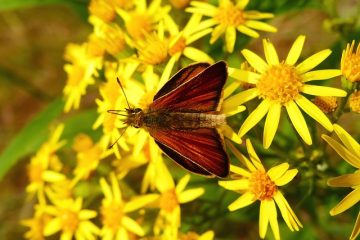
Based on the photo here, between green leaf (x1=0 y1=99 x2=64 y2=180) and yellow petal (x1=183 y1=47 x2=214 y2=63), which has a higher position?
green leaf (x1=0 y1=99 x2=64 y2=180)

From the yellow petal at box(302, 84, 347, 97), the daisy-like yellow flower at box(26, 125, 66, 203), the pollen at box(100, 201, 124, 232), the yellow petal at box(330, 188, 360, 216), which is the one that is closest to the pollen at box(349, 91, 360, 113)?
the yellow petal at box(302, 84, 347, 97)

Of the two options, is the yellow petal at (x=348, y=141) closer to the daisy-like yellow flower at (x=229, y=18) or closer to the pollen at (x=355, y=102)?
the pollen at (x=355, y=102)

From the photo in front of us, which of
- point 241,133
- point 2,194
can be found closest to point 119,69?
point 241,133

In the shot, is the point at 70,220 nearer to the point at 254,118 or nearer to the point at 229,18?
the point at 254,118

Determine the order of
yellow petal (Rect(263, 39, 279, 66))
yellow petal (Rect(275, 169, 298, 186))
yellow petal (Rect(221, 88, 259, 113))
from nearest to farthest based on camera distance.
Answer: yellow petal (Rect(275, 169, 298, 186))
yellow petal (Rect(221, 88, 259, 113))
yellow petal (Rect(263, 39, 279, 66))

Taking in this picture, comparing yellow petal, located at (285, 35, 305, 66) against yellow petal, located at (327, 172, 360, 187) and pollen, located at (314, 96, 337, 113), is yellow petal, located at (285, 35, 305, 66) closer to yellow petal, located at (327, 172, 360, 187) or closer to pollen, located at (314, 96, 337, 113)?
pollen, located at (314, 96, 337, 113)

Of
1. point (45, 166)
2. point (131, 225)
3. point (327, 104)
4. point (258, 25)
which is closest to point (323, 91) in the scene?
point (327, 104)

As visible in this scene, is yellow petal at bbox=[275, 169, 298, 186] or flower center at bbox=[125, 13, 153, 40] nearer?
yellow petal at bbox=[275, 169, 298, 186]
